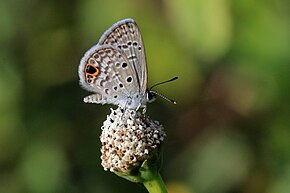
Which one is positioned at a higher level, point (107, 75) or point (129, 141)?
point (107, 75)

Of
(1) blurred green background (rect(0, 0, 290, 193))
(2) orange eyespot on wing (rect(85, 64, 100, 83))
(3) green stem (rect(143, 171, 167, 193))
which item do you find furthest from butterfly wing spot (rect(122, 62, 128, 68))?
(1) blurred green background (rect(0, 0, 290, 193))

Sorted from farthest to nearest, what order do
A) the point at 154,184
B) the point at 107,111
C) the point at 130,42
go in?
1. the point at 107,111
2. the point at 130,42
3. the point at 154,184

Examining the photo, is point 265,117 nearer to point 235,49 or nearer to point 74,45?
point 235,49

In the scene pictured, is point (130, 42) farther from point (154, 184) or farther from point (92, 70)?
point (154, 184)

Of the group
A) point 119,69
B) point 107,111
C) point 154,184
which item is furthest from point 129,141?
Result: point 107,111

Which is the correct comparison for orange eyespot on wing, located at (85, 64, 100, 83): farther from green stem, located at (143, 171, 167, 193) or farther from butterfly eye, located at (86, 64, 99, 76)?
green stem, located at (143, 171, 167, 193)

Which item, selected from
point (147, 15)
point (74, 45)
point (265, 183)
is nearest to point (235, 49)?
point (147, 15)

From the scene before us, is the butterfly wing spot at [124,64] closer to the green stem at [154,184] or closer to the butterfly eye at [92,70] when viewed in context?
the butterfly eye at [92,70]
